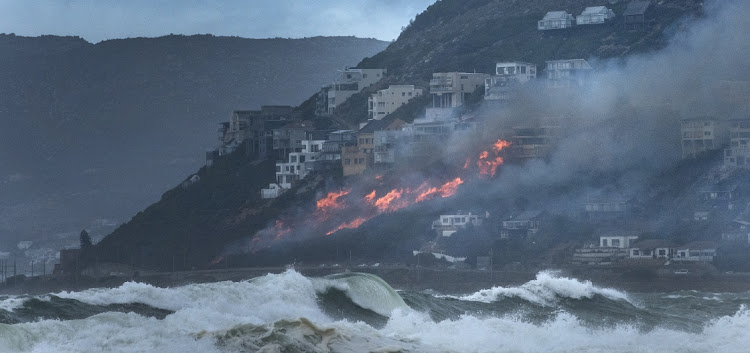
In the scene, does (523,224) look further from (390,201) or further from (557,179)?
(390,201)

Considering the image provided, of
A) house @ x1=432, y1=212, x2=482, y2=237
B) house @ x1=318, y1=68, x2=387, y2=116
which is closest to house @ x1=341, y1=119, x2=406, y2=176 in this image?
house @ x1=432, y1=212, x2=482, y2=237

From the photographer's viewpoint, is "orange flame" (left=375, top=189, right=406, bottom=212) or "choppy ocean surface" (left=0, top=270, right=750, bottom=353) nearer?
"choppy ocean surface" (left=0, top=270, right=750, bottom=353)

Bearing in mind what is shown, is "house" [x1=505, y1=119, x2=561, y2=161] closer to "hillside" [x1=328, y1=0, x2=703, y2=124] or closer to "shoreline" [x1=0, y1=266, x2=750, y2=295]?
"hillside" [x1=328, y1=0, x2=703, y2=124]

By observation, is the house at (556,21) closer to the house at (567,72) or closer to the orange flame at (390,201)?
the house at (567,72)

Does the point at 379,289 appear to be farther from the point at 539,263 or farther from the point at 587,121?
the point at 587,121

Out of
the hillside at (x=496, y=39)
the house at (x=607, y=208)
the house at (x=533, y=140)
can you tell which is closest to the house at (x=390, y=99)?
the hillside at (x=496, y=39)

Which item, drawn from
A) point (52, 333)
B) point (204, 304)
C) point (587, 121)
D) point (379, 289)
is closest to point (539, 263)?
point (587, 121)
